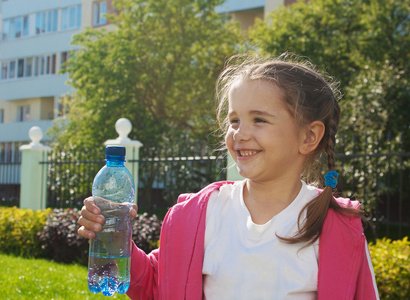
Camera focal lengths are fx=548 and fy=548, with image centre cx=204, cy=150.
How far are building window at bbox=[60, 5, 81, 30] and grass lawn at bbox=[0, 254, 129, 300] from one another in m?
24.4

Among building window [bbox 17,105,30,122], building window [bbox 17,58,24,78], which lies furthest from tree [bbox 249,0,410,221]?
building window [bbox 17,58,24,78]

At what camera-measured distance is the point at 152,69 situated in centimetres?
1786

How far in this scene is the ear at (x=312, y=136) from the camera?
2262mm

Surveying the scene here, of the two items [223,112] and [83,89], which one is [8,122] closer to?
[83,89]

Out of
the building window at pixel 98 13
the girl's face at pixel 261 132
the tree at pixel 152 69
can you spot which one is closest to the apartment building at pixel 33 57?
the building window at pixel 98 13

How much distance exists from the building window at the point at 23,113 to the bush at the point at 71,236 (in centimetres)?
2469

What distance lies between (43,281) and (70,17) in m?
26.4

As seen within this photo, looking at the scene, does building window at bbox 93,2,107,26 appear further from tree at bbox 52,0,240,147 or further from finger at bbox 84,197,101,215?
finger at bbox 84,197,101,215

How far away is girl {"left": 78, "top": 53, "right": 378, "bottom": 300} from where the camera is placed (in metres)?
2.02

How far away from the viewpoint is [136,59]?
17.7 m

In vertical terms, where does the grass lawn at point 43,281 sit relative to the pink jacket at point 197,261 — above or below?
below

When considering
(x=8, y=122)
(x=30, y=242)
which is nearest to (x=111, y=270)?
(x=30, y=242)

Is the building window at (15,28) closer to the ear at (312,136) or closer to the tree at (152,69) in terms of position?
the tree at (152,69)

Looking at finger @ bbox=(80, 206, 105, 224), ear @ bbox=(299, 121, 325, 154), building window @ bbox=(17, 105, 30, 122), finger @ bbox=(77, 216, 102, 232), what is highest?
building window @ bbox=(17, 105, 30, 122)
